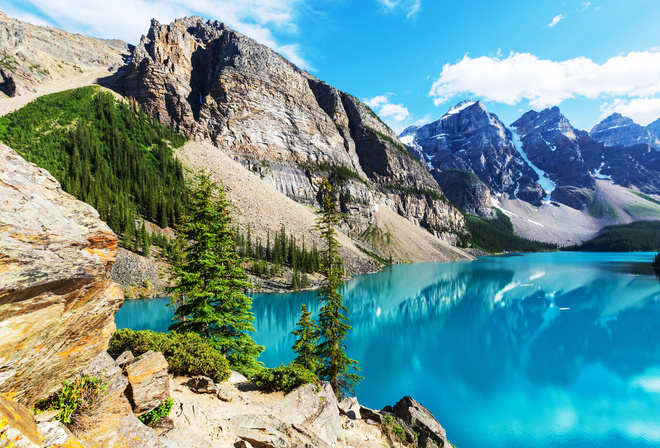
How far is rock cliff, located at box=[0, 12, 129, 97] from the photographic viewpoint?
104 metres

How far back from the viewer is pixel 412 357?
29.3m

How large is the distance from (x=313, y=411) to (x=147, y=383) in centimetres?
597

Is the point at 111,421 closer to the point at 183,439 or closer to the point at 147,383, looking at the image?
the point at 147,383

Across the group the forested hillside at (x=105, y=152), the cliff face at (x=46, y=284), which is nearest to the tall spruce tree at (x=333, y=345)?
the cliff face at (x=46, y=284)

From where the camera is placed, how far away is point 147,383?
24.7 feet

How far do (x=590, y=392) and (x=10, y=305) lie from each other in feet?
111

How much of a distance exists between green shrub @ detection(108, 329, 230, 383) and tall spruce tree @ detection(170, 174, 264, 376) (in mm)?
3670

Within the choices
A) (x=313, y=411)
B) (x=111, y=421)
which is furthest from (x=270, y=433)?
(x=111, y=421)

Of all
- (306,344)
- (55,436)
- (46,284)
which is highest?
(46,284)

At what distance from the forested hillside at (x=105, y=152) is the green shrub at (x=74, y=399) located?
171ft

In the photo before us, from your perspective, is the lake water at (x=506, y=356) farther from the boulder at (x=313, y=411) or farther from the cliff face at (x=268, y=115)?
the cliff face at (x=268, y=115)

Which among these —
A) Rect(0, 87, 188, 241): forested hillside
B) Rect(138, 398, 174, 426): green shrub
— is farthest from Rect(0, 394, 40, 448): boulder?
Rect(0, 87, 188, 241): forested hillside

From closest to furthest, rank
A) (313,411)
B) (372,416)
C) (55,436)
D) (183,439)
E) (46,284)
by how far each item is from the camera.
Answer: (55,436) → (46,284) → (183,439) → (313,411) → (372,416)

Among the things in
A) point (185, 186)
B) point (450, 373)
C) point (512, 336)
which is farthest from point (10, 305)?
point (185, 186)
